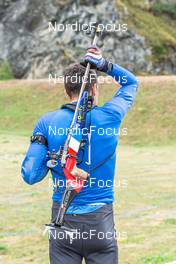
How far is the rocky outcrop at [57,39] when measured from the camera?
45969mm

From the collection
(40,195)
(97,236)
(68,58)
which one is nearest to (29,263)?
(97,236)

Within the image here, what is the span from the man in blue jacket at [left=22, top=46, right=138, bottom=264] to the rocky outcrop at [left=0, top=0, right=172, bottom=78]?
40657 mm

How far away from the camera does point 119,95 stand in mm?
5020

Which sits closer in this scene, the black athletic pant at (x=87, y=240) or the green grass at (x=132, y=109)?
the black athletic pant at (x=87, y=240)

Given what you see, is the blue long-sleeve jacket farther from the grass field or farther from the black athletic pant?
the grass field

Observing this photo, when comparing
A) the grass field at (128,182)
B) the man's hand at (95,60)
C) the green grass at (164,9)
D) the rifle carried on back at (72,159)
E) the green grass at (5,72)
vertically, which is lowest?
the grass field at (128,182)

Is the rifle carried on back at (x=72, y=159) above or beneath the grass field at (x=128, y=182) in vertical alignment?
above

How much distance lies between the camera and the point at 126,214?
12.3 meters

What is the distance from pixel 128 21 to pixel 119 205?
34.8 metres

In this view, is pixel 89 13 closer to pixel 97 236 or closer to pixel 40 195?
pixel 40 195

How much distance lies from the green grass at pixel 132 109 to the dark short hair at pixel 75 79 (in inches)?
913

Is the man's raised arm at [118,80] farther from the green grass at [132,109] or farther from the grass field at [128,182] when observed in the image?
the green grass at [132,109]

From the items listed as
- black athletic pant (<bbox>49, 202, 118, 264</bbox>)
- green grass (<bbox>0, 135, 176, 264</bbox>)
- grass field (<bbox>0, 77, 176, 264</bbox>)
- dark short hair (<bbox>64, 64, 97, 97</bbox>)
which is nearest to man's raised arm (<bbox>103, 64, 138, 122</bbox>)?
dark short hair (<bbox>64, 64, 97, 97</bbox>)

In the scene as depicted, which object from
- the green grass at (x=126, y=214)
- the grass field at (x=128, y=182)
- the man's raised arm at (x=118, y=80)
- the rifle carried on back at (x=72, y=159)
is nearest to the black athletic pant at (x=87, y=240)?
the rifle carried on back at (x=72, y=159)
